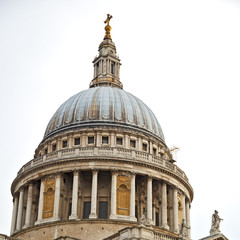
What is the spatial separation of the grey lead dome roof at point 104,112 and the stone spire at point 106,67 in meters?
3.56

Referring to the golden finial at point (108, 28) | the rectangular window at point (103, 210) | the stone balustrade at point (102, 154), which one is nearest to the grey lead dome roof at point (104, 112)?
the stone balustrade at point (102, 154)

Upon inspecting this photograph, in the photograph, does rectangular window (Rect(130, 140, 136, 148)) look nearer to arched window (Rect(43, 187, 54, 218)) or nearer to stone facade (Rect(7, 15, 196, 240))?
stone facade (Rect(7, 15, 196, 240))

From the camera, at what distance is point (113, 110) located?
210 feet

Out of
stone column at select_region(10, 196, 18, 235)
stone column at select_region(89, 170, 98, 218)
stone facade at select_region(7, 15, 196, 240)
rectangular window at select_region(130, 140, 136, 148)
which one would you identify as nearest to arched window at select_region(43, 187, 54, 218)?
stone facade at select_region(7, 15, 196, 240)

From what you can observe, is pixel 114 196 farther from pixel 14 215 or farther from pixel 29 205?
pixel 14 215

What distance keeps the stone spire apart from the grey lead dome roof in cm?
356

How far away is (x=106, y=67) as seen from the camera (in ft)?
237

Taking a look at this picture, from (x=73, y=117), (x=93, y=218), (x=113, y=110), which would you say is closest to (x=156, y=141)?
(x=113, y=110)

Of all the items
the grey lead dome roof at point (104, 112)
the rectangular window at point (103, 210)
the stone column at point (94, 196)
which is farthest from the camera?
the grey lead dome roof at point (104, 112)

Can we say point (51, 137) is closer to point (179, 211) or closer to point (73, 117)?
point (73, 117)

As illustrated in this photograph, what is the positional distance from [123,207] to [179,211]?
8.44 metres

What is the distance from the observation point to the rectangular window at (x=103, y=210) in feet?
181

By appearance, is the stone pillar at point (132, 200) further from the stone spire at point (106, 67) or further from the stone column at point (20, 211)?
the stone spire at point (106, 67)

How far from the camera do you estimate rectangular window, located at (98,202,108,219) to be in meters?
55.3
